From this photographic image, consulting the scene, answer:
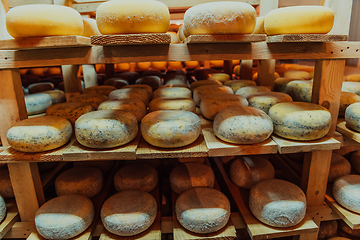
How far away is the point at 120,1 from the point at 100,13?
5.1 inches

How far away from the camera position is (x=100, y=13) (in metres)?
1.25

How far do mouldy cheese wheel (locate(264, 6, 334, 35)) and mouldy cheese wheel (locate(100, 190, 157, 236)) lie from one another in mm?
1418

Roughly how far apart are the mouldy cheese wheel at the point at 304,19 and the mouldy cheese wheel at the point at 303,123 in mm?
479

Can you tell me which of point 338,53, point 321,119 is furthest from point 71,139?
point 338,53

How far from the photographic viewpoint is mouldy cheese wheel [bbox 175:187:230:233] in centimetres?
148

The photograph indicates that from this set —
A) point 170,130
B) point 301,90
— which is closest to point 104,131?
point 170,130

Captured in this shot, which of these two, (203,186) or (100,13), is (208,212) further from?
(100,13)

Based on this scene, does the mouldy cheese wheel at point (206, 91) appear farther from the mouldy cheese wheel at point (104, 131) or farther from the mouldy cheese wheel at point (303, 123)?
Result: the mouldy cheese wheel at point (104, 131)

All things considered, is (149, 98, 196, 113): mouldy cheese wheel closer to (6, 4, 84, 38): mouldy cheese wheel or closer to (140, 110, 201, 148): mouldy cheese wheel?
(140, 110, 201, 148): mouldy cheese wheel

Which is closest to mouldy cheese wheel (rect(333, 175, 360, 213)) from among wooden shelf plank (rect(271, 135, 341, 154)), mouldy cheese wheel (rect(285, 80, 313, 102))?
wooden shelf plank (rect(271, 135, 341, 154))

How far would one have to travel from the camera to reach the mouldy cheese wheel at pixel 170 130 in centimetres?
139

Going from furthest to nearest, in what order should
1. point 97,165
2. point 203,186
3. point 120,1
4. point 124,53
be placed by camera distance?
point 97,165
point 203,186
point 124,53
point 120,1

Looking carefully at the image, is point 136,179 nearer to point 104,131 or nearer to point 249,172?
point 104,131

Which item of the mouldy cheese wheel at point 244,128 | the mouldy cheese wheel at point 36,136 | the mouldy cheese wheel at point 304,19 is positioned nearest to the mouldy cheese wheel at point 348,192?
the mouldy cheese wheel at point 244,128
